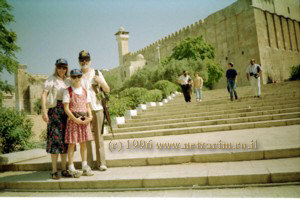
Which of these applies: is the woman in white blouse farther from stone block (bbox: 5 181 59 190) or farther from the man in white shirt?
the man in white shirt

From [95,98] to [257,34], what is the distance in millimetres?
30456

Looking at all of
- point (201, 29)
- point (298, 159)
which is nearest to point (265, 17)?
point (201, 29)

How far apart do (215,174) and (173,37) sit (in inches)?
1472

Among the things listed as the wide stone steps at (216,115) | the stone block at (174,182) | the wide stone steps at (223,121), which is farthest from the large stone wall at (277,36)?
the stone block at (174,182)

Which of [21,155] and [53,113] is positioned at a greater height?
[53,113]

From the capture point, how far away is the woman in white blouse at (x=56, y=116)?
140 inches

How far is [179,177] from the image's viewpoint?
3.10 meters

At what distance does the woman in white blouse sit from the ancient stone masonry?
2545cm

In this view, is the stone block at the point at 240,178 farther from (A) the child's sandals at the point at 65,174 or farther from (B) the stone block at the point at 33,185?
(B) the stone block at the point at 33,185

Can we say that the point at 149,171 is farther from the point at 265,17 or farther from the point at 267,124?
the point at 265,17

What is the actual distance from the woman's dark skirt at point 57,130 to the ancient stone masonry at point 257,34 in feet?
84.3

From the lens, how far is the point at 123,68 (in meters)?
39.6

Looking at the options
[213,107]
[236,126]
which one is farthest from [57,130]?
[213,107]

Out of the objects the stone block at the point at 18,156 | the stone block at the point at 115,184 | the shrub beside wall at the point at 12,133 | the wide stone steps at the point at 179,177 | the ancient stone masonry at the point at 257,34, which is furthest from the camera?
the ancient stone masonry at the point at 257,34
